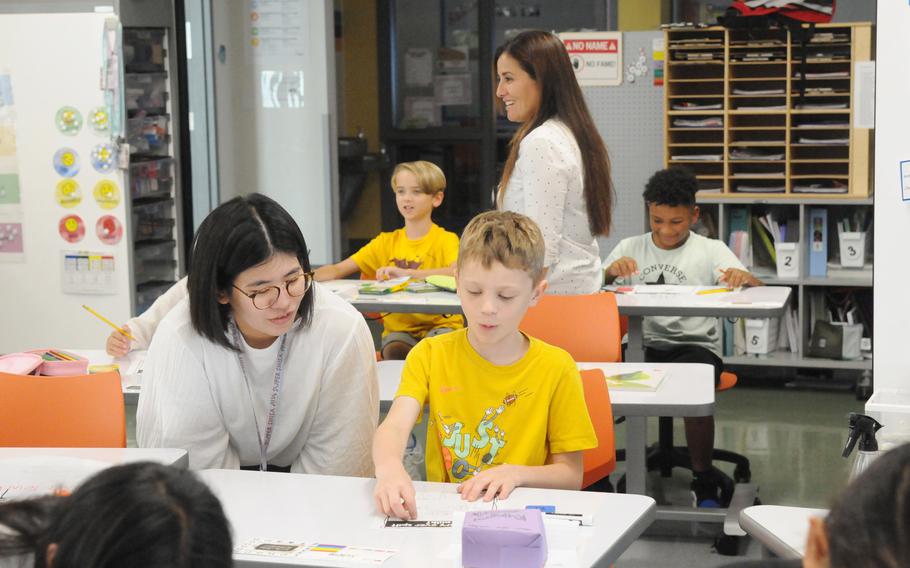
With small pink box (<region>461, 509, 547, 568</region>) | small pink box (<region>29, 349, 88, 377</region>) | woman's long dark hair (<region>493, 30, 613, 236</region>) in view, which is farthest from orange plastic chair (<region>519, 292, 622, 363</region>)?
small pink box (<region>461, 509, 547, 568</region>)

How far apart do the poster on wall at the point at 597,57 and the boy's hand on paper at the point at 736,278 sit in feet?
5.75

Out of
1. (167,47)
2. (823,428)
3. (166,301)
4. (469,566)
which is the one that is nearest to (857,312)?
(823,428)

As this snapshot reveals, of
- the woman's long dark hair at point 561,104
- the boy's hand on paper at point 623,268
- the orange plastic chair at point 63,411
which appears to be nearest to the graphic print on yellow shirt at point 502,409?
the orange plastic chair at point 63,411

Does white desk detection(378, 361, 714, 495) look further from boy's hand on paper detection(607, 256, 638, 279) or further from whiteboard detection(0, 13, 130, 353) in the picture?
whiteboard detection(0, 13, 130, 353)

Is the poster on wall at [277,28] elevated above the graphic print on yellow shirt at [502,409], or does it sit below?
above

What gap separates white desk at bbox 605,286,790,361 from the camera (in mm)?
4031

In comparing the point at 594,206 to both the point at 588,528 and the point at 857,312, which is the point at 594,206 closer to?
the point at 588,528

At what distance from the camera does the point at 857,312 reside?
5660 mm

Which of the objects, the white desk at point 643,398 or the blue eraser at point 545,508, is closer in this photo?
the blue eraser at point 545,508

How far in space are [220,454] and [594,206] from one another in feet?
5.77

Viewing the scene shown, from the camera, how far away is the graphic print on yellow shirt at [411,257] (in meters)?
4.59

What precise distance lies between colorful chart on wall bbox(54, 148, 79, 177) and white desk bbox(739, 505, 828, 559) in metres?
4.55

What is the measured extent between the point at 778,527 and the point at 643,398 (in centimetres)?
100

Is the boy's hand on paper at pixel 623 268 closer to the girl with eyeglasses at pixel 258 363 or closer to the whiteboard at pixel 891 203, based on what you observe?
the whiteboard at pixel 891 203
